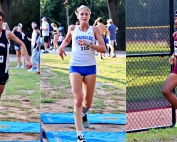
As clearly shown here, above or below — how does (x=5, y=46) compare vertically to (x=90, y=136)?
above

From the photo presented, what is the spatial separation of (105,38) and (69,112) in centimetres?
99

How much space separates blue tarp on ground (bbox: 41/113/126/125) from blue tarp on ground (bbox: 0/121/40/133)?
0.71 m

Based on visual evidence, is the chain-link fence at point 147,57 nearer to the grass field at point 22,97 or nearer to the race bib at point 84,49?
the grass field at point 22,97

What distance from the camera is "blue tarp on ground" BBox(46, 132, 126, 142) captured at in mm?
5219

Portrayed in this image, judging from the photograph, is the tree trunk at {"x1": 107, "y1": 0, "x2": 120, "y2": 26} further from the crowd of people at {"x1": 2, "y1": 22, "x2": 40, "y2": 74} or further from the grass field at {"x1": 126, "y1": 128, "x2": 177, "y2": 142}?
the grass field at {"x1": 126, "y1": 128, "x2": 177, "y2": 142}

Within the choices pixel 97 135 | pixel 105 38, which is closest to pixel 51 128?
pixel 97 135

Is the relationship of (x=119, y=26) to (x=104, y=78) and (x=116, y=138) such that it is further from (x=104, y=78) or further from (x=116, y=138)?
(x=116, y=138)

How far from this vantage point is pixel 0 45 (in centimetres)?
535

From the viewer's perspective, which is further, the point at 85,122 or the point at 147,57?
the point at 147,57

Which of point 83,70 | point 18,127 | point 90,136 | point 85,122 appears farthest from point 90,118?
point 18,127

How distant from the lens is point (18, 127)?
19.5ft

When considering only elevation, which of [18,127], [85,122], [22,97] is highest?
[22,97]

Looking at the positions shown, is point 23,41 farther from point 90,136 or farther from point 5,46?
point 90,136

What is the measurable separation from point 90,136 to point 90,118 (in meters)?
0.22
